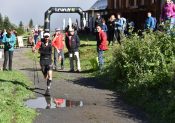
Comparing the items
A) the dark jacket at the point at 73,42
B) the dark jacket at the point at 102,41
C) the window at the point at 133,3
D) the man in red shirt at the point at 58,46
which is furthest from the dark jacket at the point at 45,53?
the window at the point at 133,3

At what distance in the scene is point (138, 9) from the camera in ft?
136

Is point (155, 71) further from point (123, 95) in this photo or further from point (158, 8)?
point (158, 8)

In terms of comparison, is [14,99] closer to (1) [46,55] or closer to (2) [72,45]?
(1) [46,55]

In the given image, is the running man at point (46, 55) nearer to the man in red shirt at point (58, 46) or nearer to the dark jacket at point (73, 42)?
the dark jacket at point (73, 42)

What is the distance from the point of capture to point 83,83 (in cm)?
1811

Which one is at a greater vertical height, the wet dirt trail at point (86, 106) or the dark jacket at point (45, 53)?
the dark jacket at point (45, 53)

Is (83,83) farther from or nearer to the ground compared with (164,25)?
nearer to the ground

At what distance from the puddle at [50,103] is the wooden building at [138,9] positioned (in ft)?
70.7

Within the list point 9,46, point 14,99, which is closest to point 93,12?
point 9,46

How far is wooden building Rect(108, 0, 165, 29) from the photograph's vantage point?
37.3 m

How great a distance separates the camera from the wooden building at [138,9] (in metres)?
37.3

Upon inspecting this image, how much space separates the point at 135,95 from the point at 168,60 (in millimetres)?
2023

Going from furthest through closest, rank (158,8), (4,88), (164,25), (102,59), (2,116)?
(158,8)
(102,59)
(164,25)
(4,88)
(2,116)

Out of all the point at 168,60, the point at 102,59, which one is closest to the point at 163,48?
the point at 168,60
